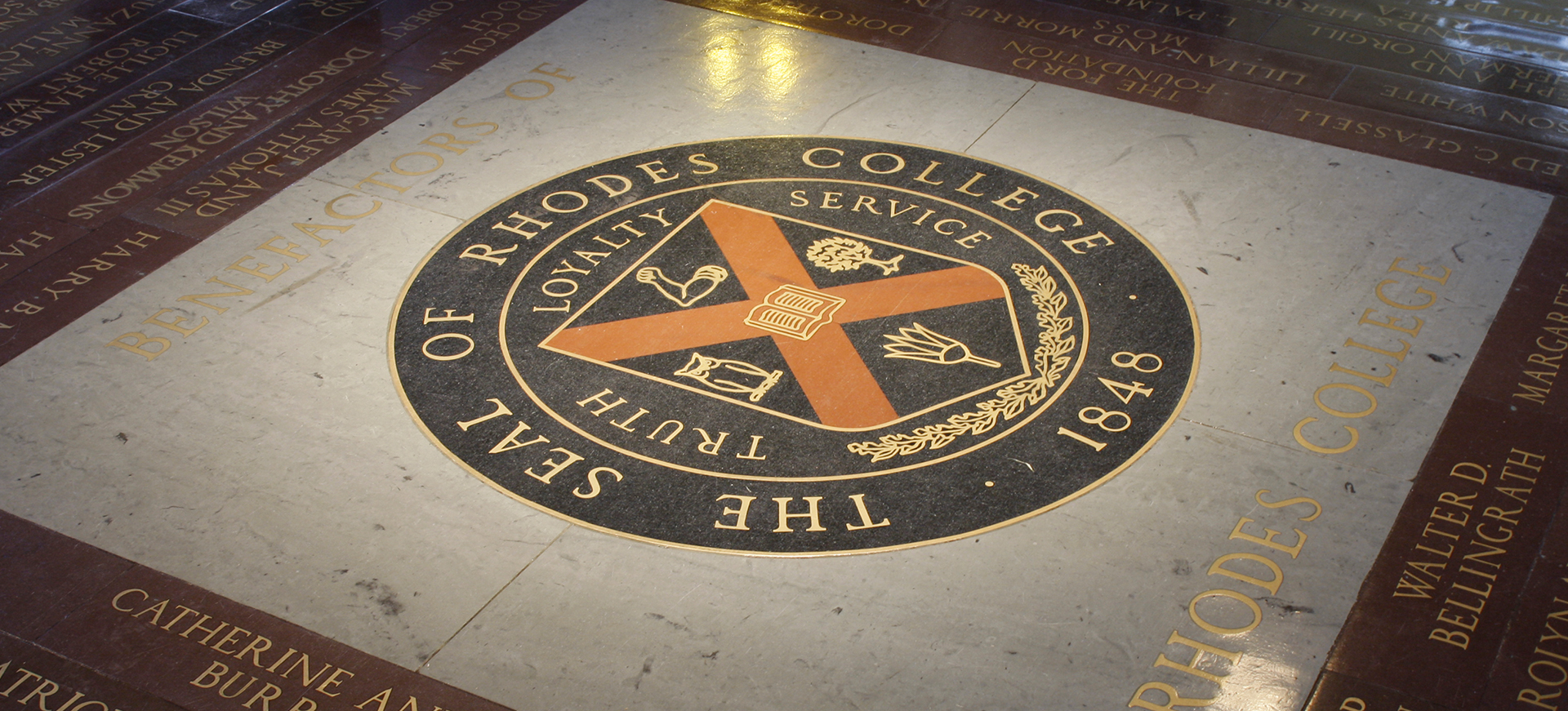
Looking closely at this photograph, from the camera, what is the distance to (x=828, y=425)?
4.43 meters

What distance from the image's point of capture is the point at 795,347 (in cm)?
481

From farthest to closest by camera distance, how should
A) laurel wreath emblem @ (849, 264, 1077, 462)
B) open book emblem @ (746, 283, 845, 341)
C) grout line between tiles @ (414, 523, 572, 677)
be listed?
open book emblem @ (746, 283, 845, 341) < laurel wreath emblem @ (849, 264, 1077, 462) < grout line between tiles @ (414, 523, 572, 677)

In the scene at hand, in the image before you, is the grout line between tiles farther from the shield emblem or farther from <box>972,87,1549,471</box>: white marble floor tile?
<box>972,87,1549,471</box>: white marble floor tile

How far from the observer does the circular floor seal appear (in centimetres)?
420

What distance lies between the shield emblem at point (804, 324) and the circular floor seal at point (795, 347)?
0.01m

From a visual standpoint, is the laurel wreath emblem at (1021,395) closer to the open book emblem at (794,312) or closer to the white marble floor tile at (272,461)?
the open book emblem at (794,312)

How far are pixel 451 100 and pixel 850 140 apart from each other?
2.19 m

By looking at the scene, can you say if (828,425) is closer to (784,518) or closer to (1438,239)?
(784,518)

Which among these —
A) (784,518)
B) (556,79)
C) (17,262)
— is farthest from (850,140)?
(17,262)

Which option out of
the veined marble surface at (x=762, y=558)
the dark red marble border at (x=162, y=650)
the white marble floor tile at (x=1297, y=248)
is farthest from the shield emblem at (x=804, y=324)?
the dark red marble border at (x=162, y=650)

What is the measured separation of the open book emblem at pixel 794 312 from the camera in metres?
4.91

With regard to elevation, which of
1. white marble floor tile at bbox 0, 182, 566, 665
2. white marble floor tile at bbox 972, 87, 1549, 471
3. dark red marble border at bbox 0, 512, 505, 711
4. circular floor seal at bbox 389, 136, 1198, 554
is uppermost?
white marble floor tile at bbox 972, 87, 1549, 471

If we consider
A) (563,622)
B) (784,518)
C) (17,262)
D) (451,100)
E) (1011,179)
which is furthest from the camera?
(451,100)

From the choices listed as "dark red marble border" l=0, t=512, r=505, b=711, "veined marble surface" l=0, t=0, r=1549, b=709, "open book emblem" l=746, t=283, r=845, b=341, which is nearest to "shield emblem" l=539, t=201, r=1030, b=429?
"open book emblem" l=746, t=283, r=845, b=341
